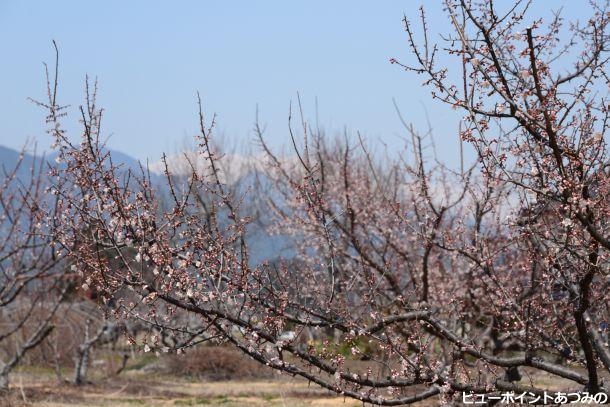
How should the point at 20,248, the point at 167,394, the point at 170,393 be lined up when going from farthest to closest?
the point at 170,393 → the point at 167,394 → the point at 20,248

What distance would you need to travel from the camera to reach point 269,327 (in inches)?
213

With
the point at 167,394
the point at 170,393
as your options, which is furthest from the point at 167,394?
the point at 170,393

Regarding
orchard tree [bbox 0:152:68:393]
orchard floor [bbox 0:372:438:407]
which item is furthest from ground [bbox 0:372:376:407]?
orchard tree [bbox 0:152:68:393]

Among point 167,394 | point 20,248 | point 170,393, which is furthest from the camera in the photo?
point 170,393

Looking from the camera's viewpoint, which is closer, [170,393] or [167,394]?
[167,394]

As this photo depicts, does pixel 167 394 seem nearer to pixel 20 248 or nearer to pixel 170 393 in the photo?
pixel 170 393

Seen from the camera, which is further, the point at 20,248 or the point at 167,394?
the point at 167,394

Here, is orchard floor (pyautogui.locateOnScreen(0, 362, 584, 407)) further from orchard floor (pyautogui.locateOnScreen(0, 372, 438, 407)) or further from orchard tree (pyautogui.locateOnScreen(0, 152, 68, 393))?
orchard tree (pyautogui.locateOnScreen(0, 152, 68, 393))

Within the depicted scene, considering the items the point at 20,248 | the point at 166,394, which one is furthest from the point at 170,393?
the point at 20,248

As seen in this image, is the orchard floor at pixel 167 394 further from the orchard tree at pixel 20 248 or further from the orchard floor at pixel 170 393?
the orchard tree at pixel 20 248

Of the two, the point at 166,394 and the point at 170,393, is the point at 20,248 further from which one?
the point at 170,393

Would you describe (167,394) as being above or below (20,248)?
below

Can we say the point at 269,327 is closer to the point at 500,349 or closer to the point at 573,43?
the point at 573,43

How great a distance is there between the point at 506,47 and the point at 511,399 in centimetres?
252
